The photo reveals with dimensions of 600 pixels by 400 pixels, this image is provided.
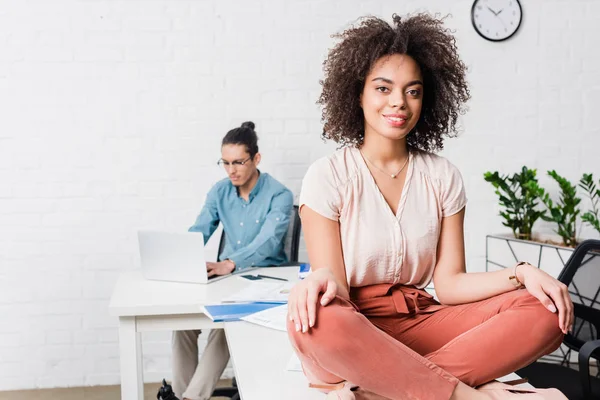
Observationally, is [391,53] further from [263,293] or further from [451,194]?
[263,293]

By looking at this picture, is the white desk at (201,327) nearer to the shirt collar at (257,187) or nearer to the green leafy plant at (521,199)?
the shirt collar at (257,187)

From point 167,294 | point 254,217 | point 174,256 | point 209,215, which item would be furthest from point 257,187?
point 167,294

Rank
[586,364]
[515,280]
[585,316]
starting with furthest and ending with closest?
[585,316]
[586,364]
[515,280]

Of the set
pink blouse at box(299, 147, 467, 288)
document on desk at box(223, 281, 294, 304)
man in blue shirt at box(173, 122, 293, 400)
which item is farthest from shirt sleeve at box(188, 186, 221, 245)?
pink blouse at box(299, 147, 467, 288)

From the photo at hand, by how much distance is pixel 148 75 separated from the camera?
128 inches

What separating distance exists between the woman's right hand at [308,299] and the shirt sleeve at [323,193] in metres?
0.31

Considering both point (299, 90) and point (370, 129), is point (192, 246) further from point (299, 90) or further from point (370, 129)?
point (299, 90)

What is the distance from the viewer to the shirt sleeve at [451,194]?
4.81ft

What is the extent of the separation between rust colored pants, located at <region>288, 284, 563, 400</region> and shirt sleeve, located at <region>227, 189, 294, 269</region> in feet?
4.68

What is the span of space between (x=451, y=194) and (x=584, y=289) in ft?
2.55

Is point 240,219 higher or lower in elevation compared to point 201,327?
higher

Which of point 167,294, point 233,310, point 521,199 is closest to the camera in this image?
point 233,310

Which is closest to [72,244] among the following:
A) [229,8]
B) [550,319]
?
[229,8]

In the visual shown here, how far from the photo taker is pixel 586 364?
1.69 m
